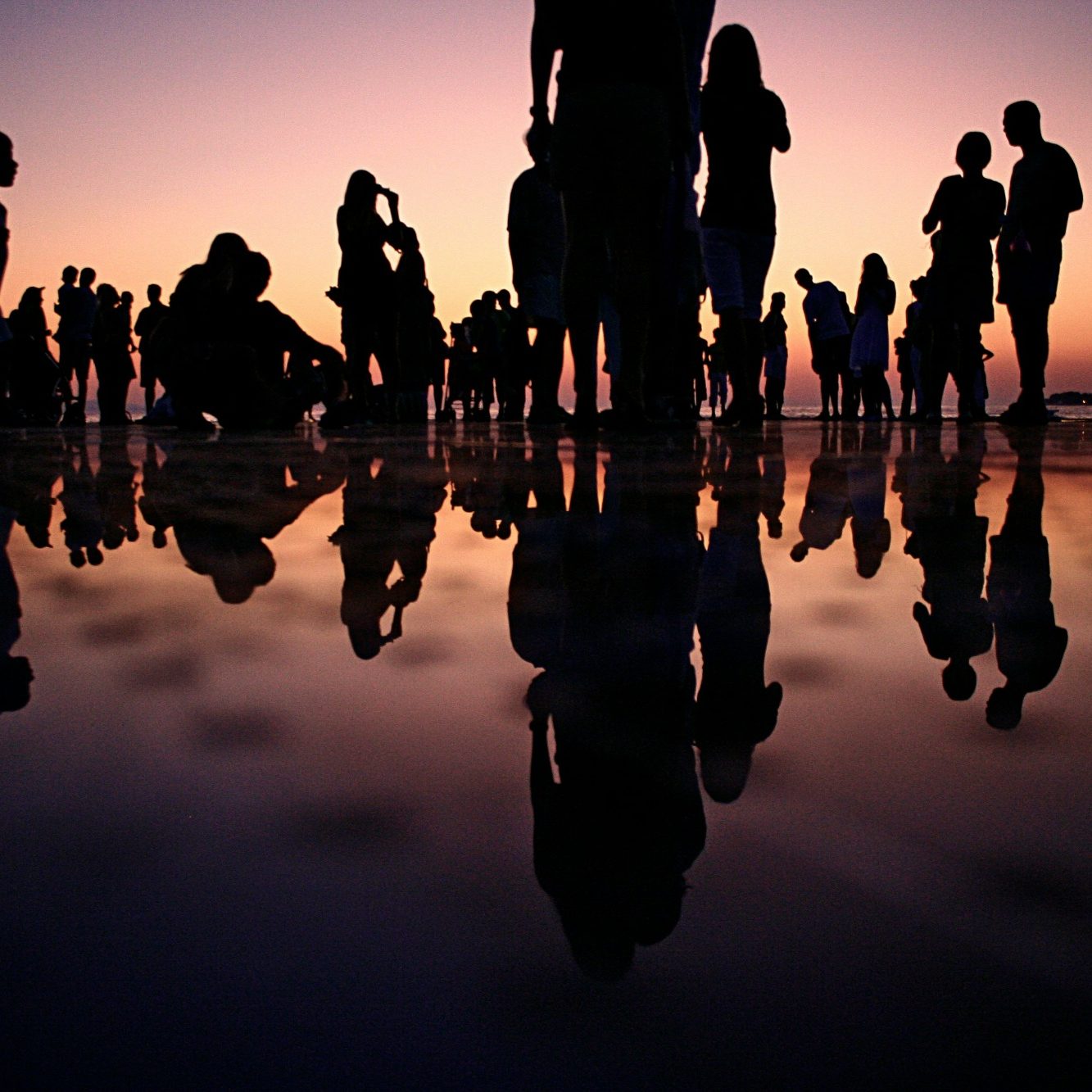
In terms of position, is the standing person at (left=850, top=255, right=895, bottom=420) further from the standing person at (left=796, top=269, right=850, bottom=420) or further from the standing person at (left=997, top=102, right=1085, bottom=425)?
the standing person at (left=997, top=102, right=1085, bottom=425)

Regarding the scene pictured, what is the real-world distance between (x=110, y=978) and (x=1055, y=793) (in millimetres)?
445

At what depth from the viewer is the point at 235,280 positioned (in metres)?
6.45

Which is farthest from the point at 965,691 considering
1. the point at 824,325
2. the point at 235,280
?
the point at 824,325

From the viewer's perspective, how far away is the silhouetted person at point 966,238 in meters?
7.15

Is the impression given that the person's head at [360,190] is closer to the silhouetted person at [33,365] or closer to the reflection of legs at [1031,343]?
the reflection of legs at [1031,343]

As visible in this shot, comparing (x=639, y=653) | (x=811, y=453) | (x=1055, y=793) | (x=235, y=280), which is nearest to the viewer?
(x=1055, y=793)

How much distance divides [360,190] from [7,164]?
2374mm

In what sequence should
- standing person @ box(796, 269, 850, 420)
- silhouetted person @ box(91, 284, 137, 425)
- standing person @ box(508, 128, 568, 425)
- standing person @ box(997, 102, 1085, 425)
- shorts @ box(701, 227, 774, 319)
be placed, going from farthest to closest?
silhouetted person @ box(91, 284, 137, 425)
standing person @ box(796, 269, 850, 420)
standing person @ box(508, 128, 568, 425)
standing person @ box(997, 102, 1085, 425)
shorts @ box(701, 227, 774, 319)

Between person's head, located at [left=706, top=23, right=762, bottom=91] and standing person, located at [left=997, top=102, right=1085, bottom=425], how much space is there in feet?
4.99

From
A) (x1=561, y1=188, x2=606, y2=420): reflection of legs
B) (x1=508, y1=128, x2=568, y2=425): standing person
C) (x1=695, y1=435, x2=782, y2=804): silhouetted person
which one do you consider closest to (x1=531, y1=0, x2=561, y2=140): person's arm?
(x1=561, y1=188, x2=606, y2=420): reflection of legs

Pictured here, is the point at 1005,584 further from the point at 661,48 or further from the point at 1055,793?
the point at 661,48

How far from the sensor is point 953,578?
127 cm

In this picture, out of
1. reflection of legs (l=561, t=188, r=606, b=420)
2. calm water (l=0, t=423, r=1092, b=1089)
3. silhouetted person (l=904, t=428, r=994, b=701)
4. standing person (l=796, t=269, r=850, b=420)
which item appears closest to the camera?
calm water (l=0, t=423, r=1092, b=1089)

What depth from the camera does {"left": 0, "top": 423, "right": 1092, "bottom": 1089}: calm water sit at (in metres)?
0.37
